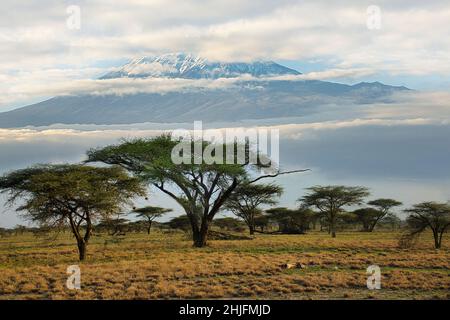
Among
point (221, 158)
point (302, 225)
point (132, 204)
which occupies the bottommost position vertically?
point (302, 225)

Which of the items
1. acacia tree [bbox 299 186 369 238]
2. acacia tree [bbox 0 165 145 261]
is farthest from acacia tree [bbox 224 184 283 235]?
acacia tree [bbox 0 165 145 261]

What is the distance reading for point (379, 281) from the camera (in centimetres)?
1565

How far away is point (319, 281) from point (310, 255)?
832 centimetres

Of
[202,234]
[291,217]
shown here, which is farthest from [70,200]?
[291,217]

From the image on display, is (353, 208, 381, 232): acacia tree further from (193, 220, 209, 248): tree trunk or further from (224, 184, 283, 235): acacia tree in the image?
(193, 220, 209, 248): tree trunk

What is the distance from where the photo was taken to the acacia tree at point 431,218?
31.5 metres

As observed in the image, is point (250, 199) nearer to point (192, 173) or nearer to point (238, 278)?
point (192, 173)

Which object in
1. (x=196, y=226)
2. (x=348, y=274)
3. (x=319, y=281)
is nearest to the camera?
(x=319, y=281)

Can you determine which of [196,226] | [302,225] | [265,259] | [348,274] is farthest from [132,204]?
[302,225]

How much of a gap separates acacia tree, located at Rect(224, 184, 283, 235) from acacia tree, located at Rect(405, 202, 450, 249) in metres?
19.4

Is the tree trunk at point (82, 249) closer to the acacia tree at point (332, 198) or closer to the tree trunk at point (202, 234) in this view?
the tree trunk at point (202, 234)

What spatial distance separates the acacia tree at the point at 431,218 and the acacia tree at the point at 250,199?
63.7 ft
